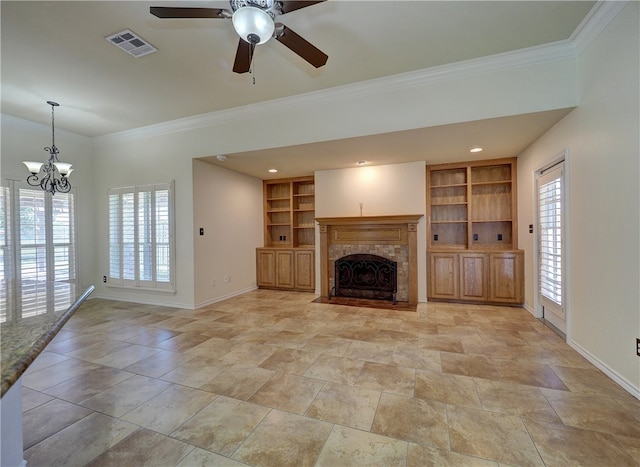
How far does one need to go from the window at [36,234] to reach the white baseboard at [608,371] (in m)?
5.89

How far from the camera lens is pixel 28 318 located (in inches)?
45.0

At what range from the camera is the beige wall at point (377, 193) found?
4988 mm

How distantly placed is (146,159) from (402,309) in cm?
518

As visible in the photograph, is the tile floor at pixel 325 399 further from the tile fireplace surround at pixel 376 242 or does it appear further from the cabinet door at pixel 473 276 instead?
the tile fireplace surround at pixel 376 242

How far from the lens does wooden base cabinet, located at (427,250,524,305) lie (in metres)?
4.54

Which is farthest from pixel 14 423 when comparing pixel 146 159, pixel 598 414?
pixel 146 159

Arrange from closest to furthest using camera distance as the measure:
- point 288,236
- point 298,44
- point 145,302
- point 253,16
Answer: point 253,16, point 298,44, point 145,302, point 288,236

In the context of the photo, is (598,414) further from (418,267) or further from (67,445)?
(67,445)

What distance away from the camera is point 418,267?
16.3 feet

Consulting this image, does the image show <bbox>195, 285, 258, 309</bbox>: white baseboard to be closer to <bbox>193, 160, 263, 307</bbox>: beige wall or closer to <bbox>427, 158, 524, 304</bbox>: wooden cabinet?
<bbox>193, 160, 263, 307</bbox>: beige wall

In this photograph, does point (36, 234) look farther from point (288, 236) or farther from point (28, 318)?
point (28, 318)

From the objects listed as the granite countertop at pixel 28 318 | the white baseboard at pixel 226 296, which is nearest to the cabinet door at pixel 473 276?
the white baseboard at pixel 226 296

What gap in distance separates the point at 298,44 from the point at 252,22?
0.52 meters

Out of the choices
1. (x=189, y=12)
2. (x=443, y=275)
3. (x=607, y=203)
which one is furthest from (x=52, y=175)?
(x=607, y=203)
